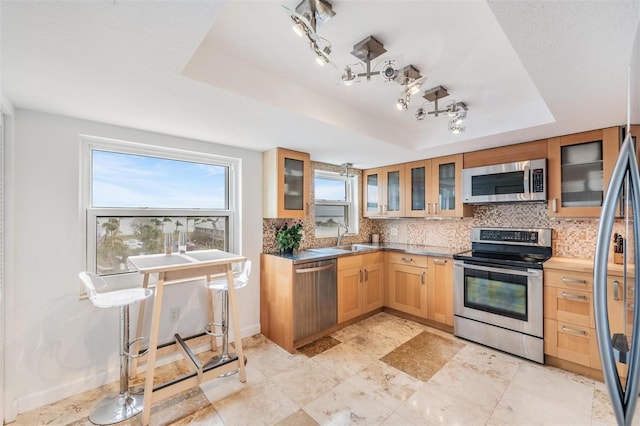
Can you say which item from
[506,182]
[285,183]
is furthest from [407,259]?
[285,183]

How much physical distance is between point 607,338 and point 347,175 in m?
3.51

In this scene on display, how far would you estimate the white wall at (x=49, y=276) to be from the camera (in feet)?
6.23

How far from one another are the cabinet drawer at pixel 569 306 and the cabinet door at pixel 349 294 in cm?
181

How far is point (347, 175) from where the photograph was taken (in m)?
4.15

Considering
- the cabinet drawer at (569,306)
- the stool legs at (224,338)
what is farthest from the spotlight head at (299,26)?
the cabinet drawer at (569,306)

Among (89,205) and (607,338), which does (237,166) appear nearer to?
(89,205)

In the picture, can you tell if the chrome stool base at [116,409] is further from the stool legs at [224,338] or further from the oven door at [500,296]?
the oven door at [500,296]

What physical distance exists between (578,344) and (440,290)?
1188 mm

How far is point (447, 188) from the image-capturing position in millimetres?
3404

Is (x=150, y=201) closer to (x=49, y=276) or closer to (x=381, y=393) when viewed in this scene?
(x=49, y=276)

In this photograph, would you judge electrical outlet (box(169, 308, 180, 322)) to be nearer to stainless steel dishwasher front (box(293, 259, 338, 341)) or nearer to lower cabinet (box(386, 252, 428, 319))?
stainless steel dishwasher front (box(293, 259, 338, 341))

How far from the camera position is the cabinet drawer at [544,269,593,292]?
7.59 ft

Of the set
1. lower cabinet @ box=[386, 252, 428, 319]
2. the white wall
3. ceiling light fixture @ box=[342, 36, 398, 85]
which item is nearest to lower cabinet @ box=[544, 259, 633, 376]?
lower cabinet @ box=[386, 252, 428, 319]

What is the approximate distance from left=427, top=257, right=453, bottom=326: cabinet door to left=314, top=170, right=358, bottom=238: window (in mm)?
1418
